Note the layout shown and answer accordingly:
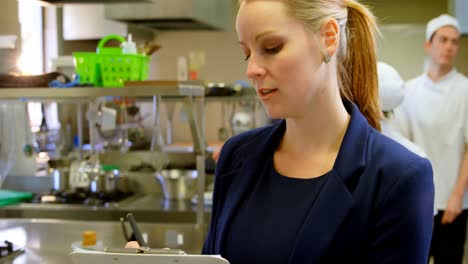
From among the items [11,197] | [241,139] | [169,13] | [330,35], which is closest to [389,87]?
[241,139]

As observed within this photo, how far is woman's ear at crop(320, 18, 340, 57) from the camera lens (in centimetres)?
92

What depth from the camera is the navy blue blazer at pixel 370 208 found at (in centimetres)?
86

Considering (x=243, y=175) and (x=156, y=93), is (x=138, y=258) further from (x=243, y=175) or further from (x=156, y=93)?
(x=156, y=93)

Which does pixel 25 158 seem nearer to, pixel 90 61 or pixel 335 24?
pixel 90 61

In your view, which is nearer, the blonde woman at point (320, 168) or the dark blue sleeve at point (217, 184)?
the blonde woman at point (320, 168)

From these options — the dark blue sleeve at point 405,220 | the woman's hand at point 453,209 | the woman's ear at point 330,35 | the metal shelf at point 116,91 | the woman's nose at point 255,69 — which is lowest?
the woman's hand at point 453,209

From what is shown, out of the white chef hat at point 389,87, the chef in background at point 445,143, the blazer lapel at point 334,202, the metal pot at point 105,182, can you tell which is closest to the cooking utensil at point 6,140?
the metal pot at point 105,182

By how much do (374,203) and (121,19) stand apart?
3089mm

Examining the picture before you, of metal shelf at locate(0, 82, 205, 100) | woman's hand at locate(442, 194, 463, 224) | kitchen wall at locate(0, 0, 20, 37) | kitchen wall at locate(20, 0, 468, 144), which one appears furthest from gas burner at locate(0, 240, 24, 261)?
kitchen wall at locate(20, 0, 468, 144)

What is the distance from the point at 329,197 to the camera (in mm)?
915

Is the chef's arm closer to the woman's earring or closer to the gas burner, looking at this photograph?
the gas burner

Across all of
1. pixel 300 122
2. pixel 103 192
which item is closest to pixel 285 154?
pixel 300 122

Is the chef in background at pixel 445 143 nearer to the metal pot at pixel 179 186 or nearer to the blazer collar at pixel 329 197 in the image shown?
the metal pot at pixel 179 186

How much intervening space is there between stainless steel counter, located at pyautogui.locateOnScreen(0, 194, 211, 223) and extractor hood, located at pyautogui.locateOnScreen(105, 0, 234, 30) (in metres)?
1.45
